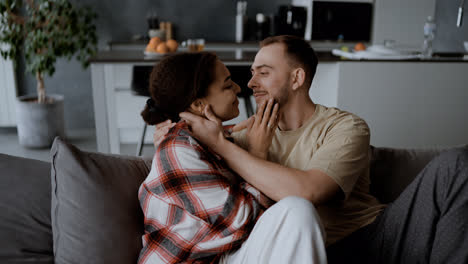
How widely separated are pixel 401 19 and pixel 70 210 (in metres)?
4.47

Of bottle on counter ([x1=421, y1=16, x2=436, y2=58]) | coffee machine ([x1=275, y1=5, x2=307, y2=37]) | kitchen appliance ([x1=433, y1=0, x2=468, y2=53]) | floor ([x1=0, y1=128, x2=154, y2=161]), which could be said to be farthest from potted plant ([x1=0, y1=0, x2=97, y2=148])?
kitchen appliance ([x1=433, y1=0, x2=468, y2=53])

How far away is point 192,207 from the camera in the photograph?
1273mm

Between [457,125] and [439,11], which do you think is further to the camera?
[439,11]

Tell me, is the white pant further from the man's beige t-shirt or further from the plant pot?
the plant pot

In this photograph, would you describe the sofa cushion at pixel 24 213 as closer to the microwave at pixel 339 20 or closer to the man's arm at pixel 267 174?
the man's arm at pixel 267 174

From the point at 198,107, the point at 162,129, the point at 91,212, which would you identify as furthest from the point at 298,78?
the point at 91,212

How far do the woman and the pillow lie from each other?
7cm

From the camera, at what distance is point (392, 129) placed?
10.9 ft

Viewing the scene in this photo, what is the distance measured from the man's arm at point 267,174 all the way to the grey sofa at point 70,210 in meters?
0.33

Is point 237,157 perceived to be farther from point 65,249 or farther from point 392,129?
point 392,129

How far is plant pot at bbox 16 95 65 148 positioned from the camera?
403 centimetres

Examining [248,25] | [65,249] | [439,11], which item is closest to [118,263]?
[65,249]

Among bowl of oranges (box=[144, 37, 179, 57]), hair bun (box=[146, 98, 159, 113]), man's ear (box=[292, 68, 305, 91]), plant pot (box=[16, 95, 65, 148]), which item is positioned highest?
bowl of oranges (box=[144, 37, 179, 57])

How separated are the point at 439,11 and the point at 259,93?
3973 mm
